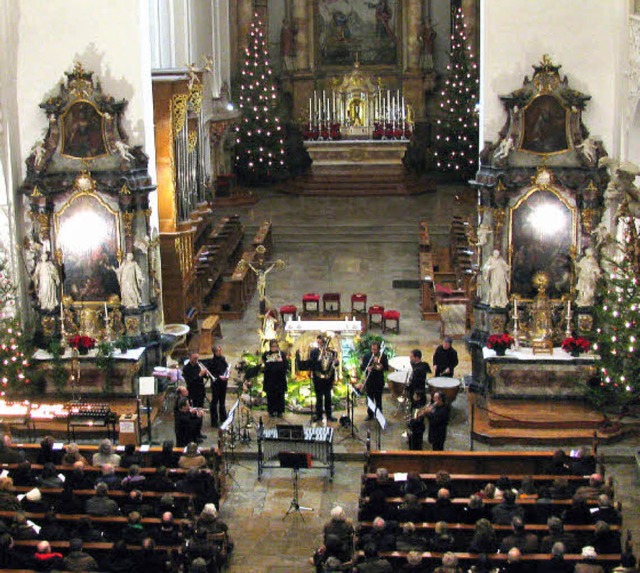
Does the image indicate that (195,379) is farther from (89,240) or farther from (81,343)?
(89,240)

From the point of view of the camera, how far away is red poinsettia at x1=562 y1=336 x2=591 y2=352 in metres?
22.7

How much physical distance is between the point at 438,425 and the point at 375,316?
8886mm

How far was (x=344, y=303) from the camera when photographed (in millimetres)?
30938

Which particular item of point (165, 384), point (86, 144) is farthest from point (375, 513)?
point (86, 144)

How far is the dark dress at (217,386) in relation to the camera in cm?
2264

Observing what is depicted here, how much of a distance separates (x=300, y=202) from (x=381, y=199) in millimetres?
2483

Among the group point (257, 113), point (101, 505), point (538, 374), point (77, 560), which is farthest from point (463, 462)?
point (257, 113)

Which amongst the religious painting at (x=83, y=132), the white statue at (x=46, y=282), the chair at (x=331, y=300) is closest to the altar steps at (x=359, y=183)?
the chair at (x=331, y=300)

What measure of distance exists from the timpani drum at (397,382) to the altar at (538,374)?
1688mm

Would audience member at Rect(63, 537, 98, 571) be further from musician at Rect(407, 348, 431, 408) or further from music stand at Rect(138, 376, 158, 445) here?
musician at Rect(407, 348, 431, 408)

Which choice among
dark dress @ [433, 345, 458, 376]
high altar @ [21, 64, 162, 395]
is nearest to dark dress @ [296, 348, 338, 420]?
dark dress @ [433, 345, 458, 376]

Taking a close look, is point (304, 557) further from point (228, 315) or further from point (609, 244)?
point (228, 315)

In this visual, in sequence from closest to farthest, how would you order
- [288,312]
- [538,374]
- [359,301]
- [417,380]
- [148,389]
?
1. [148,389]
2. [417,380]
3. [538,374]
4. [288,312]
5. [359,301]

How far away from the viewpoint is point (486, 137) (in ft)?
76.6
